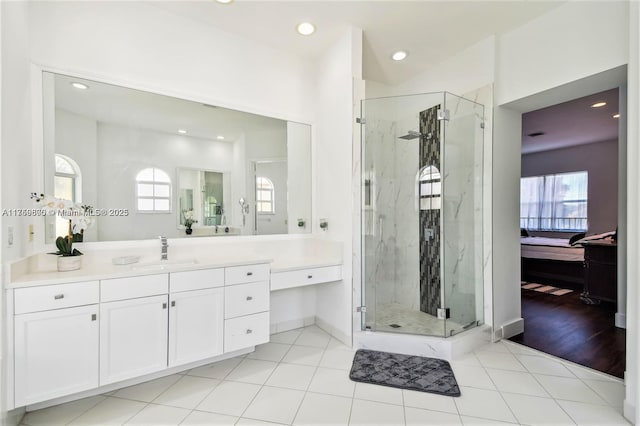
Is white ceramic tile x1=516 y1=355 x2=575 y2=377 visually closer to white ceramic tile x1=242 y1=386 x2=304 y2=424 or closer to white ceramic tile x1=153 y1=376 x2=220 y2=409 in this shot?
white ceramic tile x1=242 y1=386 x2=304 y2=424

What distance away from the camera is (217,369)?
7.55 ft

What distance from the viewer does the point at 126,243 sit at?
228 centimetres

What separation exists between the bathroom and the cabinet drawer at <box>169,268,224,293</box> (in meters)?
0.49

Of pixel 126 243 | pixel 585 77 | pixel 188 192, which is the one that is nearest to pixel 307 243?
pixel 188 192

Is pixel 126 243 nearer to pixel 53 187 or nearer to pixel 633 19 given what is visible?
pixel 53 187

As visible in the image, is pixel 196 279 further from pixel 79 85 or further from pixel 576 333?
pixel 576 333

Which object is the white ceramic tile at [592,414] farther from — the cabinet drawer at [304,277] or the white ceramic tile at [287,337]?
the white ceramic tile at [287,337]

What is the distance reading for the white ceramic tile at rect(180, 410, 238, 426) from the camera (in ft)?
5.61

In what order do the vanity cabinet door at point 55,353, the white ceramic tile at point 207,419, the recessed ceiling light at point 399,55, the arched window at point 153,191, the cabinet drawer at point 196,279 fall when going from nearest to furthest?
the vanity cabinet door at point 55,353
the white ceramic tile at point 207,419
the cabinet drawer at point 196,279
the arched window at point 153,191
the recessed ceiling light at point 399,55

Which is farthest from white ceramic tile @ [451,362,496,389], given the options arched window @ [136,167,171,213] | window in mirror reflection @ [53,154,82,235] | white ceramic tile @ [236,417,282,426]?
window in mirror reflection @ [53,154,82,235]

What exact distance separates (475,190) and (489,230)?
0.40 meters

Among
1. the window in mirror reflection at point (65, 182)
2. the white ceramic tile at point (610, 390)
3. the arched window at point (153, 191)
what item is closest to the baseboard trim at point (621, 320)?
the white ceramic tile at point (610, 390)

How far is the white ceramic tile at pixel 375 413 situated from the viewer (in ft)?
5.65

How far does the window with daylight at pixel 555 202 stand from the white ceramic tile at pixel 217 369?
7141mm
